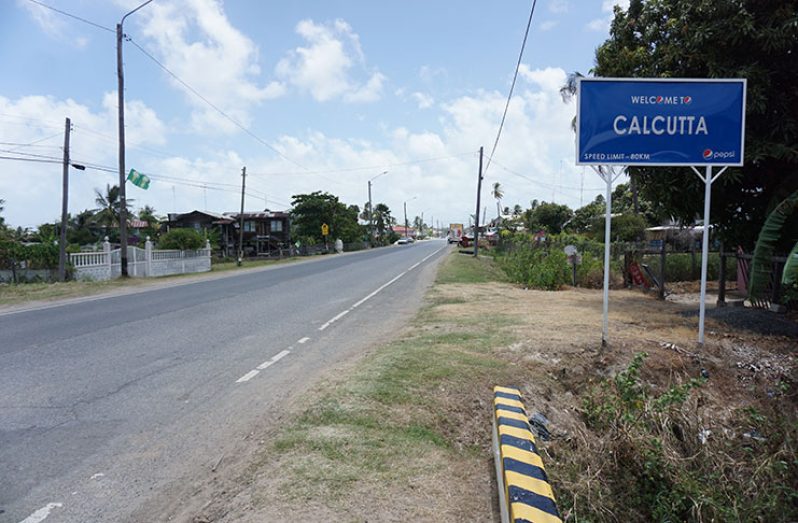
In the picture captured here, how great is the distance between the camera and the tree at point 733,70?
9234 mm

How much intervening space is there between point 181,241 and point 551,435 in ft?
98.6

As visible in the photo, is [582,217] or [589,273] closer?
[589,273]

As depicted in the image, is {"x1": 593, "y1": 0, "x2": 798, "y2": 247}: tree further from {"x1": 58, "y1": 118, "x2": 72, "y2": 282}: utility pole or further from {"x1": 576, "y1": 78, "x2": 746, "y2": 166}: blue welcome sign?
{"x1": 58, "y1": 118, "x2": 72, "y2": 282}: utility pole

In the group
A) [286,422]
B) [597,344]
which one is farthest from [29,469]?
[597,344]

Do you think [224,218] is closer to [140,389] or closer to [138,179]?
[138,179]

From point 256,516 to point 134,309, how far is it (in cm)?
1094

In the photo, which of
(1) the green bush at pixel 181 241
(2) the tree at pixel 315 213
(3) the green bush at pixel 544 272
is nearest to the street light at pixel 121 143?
(1) the green bush at pixel 181 241

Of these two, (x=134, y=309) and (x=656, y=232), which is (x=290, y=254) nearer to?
(x=656, y=232)

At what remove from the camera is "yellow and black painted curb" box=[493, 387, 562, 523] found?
2.86m

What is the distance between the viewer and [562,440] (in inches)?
185

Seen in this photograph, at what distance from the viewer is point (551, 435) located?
4785 mm

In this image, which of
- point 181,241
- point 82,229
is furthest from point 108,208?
point 181,241

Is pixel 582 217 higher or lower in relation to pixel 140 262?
higher

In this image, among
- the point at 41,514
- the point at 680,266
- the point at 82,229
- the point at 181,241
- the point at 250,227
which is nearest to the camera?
the point at 41,514
